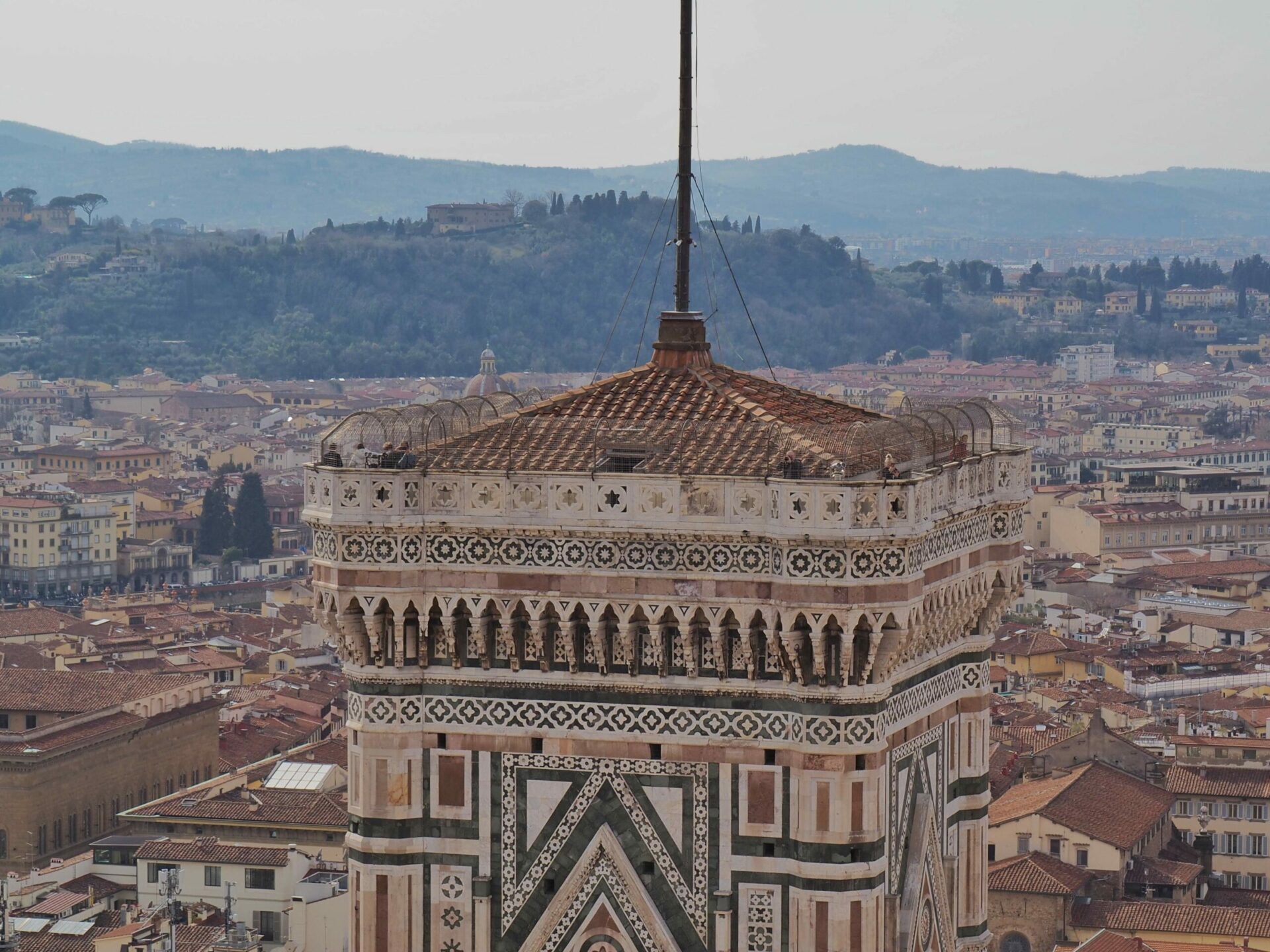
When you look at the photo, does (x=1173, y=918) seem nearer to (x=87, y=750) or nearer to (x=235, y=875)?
(x=235, y=875)

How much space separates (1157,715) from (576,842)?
56775 mm

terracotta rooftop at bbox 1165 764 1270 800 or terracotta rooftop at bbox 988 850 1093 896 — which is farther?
terracotta rooftop at bbox 1165 764 1270 800

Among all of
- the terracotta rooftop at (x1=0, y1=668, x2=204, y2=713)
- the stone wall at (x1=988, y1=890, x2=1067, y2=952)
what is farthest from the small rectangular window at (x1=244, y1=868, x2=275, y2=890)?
the terracotta rooftop at (x1=0, y1=668, x2=204, y2=713)

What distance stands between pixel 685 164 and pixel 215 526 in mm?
104579

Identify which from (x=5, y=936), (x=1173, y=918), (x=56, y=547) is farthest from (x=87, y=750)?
(x=56, y=547)

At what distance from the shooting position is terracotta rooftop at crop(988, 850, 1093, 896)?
4494cm

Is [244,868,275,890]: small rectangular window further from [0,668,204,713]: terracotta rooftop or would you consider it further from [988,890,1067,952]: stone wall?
[0,668,204,713]: terracotta rooftop

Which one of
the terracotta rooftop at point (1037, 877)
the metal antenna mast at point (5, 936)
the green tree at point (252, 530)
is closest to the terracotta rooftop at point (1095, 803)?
the terracotta rooftop at point (1037, 877)

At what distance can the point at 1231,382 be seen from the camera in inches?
7333

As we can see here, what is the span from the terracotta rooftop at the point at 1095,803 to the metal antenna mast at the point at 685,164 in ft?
128

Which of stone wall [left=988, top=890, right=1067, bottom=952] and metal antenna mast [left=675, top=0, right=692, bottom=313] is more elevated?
metal antenna mast [left=675, top=0, right=692, bottom=313]

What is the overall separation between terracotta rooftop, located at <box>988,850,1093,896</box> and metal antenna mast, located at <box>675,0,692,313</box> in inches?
1401

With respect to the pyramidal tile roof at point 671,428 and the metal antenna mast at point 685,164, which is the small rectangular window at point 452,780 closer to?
the pyramidal tile roof at point 671,428

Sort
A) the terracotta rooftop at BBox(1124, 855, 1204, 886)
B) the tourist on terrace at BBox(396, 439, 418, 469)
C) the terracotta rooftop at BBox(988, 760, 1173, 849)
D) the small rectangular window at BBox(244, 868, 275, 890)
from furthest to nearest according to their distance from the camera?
the terracotta rooftop at BBox(988, 760, 1173, 849) → the terracotta rooftop at BBox(1124, 855, 1204, 886) → the small rectangular window at BBox(244, 868, 275, 890) → the tourist on terrace at BBox(396, 439, 418, 469)
